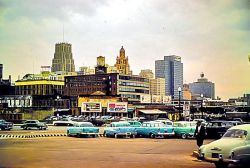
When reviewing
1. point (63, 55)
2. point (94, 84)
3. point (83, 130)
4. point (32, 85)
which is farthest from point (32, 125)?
point (94, 84)

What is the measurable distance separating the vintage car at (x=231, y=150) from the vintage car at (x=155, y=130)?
889 cm

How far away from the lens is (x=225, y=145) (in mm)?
8227

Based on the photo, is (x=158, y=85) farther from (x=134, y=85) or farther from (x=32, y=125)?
(x=32, y=125)

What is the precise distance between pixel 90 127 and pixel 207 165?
9954 millimetres

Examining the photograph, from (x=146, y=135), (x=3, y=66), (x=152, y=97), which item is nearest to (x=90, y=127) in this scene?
(x=146, y=135)

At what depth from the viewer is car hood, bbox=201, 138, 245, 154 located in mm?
8109

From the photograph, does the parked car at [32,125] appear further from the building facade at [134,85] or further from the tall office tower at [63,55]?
the building facade at [134,85]

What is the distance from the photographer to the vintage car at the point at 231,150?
7867 mm

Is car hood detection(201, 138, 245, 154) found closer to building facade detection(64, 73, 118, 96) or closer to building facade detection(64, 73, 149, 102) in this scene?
building facade detection(64, 73, 149, 102)

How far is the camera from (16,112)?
66.4 ft

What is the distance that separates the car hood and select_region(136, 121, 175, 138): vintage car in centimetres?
912

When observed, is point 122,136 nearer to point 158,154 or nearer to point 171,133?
point 171,133

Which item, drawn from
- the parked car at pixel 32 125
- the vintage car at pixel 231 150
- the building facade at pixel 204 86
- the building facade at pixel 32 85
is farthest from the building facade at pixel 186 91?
the vintage car at pixel 231 150

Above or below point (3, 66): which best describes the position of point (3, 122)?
below
